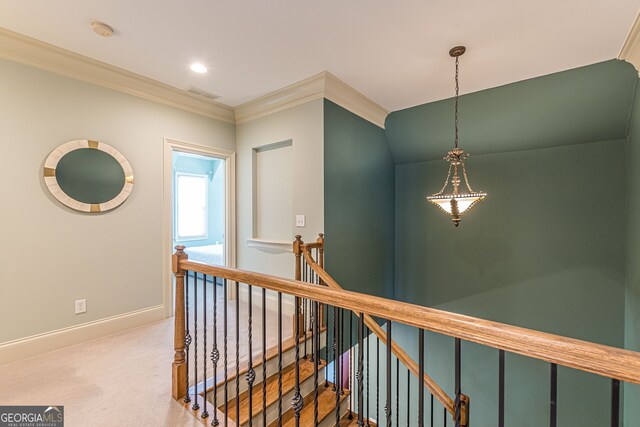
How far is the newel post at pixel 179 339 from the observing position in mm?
1891

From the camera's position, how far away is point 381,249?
4.20 m

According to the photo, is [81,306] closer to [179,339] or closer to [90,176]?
[90,176]

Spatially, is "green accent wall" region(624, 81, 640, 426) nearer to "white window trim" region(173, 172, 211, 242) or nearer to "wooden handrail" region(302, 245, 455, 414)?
"wooden handrail" region(302, 245, 455, 414)

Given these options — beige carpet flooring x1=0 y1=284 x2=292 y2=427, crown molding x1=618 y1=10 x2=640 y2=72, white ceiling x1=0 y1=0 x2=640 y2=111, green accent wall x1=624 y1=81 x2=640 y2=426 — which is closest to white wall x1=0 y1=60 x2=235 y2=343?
beige carpet flooring x1=0 y1=284 x2=292 y2=427

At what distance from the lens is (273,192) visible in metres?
3.64

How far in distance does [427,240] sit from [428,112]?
6.19ft

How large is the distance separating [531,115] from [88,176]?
15.4 ft

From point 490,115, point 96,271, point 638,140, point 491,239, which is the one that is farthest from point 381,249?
point 96,271

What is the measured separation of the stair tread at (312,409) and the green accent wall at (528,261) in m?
2.44

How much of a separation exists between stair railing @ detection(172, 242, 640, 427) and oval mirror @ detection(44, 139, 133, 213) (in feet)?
4.83

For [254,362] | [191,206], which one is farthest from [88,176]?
[191,206]

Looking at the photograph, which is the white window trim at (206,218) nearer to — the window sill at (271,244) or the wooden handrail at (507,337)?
the window sill at (271,244)

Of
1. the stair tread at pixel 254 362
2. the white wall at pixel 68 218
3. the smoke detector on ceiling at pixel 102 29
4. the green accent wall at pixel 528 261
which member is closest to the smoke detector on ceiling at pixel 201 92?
the white wall at pixel 68 218

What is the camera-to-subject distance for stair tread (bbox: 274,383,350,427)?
7.28 ft
